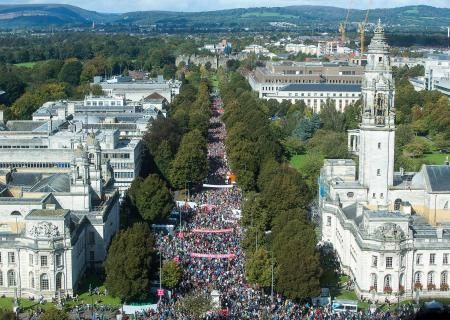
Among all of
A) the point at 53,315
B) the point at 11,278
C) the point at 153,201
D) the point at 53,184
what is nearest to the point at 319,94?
the point at 153,201

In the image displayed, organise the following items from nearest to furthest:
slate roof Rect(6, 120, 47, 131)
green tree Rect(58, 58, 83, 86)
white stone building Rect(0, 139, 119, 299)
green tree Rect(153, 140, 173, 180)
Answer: white stone building Rect(0, 139, 119, 299)
green tree Rect(153, 140, 173, 180)
slate roof Rect(6, 120, 47, 131)
green tree Rect(58, 58, 83, 86)

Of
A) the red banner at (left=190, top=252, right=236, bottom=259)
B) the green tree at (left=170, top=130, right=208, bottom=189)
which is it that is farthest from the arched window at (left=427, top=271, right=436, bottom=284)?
the green tree at (left=170, top=130, right=208, bottom=189)

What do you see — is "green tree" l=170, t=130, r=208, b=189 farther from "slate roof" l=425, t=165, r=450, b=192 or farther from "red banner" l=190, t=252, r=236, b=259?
"slate roof" l=425, t=165, r=450, b=192

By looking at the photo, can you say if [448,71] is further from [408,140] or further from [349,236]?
[349,236]

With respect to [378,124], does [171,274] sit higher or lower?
lower

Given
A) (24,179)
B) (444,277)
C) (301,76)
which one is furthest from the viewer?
(301,76)

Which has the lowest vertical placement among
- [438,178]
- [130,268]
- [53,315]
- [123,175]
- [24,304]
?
[24,304]

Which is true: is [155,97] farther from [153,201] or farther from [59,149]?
[153,201]
